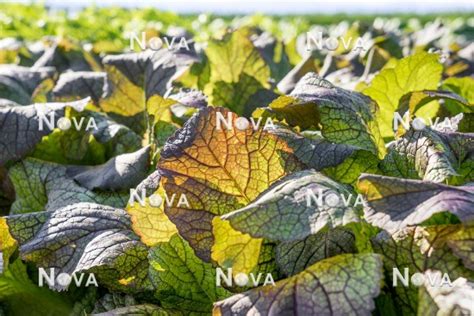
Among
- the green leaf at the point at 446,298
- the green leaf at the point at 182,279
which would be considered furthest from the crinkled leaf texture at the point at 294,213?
the green leaf at the point at 182,279

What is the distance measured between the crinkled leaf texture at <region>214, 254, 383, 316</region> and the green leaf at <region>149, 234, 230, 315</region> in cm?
30

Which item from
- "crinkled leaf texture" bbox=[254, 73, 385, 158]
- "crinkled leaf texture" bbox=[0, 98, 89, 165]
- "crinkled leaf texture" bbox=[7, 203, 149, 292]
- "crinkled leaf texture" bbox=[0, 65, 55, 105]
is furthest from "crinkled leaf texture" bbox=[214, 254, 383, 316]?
"crinkled leaf texture" bbox=[0, 65, 55, 105]

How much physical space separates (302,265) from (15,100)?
173cm

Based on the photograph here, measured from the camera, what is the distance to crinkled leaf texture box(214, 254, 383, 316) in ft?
4.27

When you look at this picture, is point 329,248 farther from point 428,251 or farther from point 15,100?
point 15,100

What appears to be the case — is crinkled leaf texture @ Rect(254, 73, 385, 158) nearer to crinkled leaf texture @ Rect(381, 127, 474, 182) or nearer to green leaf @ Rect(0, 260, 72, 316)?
crinkled leaf texture @ Rect(381, 127, 474, 182)

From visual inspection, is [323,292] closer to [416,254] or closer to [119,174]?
[416,254]

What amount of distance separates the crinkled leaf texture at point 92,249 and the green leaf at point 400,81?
896 millimetres

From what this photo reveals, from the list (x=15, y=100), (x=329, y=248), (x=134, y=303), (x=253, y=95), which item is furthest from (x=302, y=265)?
(x=15, y=100)

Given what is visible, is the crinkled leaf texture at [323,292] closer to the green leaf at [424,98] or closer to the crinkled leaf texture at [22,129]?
the green leaf at [424,98]

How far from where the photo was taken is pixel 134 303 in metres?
1.76

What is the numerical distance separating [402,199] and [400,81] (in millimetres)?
979

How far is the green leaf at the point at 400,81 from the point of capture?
7.39ft

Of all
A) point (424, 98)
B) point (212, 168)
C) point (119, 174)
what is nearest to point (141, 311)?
point (212, 168)
